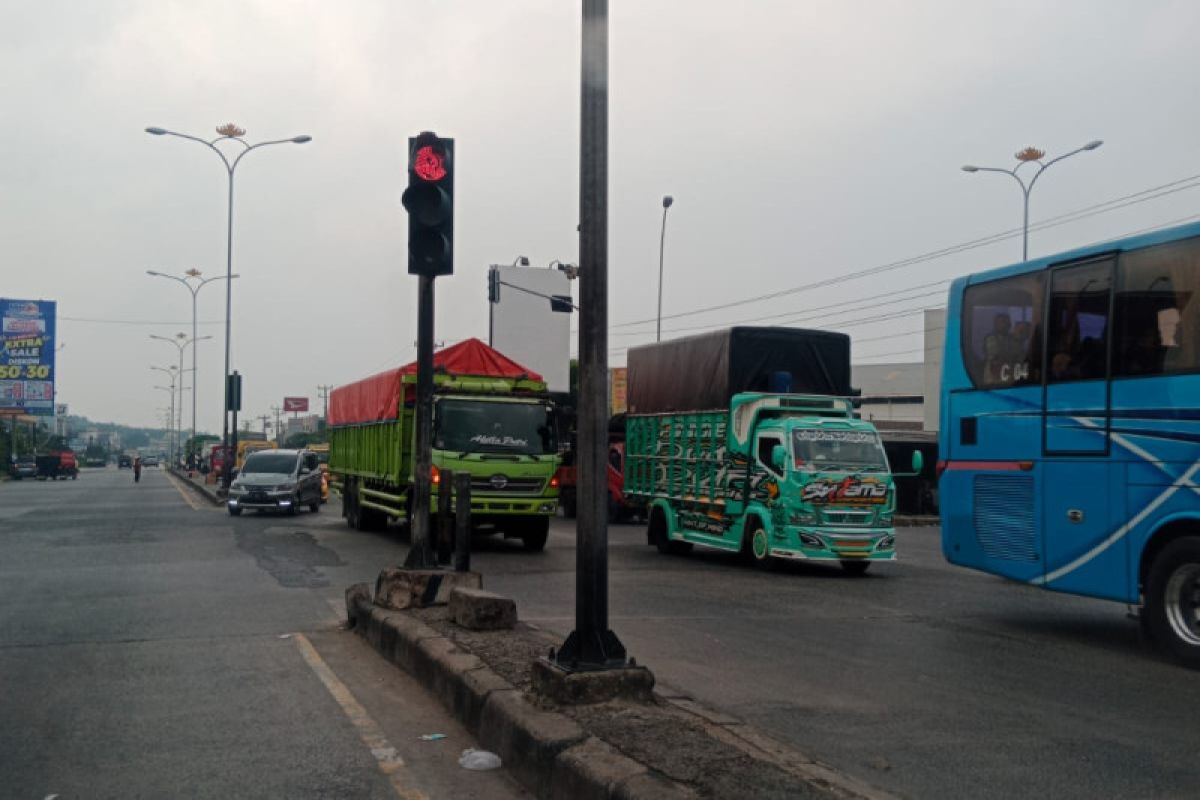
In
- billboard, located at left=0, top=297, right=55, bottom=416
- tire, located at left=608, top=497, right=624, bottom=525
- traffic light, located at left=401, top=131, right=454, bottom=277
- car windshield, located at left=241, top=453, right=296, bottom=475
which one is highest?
billboard, located at left=0, top=297, right=55, bottom=416

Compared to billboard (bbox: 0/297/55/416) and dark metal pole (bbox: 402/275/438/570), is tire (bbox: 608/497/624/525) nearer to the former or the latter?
dark metal pole (bbox: 402/275/438/570)

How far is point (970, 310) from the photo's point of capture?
11.7 metres

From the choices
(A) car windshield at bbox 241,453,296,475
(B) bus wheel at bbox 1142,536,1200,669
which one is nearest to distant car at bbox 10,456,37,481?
(A) car windshield at bbox 241,453,296,475

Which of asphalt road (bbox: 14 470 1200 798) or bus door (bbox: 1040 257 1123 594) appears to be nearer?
asphalt road (bbox: 14 470 1200 798)

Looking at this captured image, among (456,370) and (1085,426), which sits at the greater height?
(456,370)

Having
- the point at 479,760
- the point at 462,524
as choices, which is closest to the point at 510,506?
the point at 462,524

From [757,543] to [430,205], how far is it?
29.5 ft

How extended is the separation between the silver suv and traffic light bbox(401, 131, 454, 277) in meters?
21.4

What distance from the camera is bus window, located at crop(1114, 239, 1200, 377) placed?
898 centimetres

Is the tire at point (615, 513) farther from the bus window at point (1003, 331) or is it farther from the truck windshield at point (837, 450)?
the bus window at point (1003, 331)

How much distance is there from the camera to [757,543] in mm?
16578

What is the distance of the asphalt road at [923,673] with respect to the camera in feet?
19.0

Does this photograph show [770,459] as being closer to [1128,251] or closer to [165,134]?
[1128,251]

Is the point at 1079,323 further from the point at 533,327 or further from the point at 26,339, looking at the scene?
the point at 26,339
